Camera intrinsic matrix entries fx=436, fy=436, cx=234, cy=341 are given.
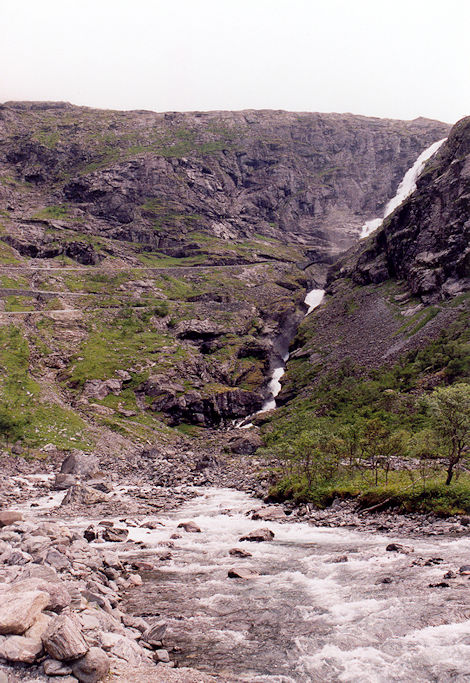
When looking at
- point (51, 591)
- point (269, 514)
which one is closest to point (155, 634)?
point (51, 591)

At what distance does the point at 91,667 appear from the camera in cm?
1023

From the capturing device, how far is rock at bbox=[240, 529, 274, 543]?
27.6 m

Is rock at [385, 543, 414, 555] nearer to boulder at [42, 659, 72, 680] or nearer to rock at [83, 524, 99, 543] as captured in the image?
rock at [83, 524, 99, 543]

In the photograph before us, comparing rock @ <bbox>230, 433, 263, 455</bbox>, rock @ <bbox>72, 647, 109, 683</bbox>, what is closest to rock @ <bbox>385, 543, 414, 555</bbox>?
rock @ <bbox>72, 647, 109, 683</bbox>

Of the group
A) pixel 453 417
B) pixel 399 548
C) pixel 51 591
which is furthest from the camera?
pixel 453 417

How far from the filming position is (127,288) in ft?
484

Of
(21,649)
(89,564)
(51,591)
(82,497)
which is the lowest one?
(82,497)

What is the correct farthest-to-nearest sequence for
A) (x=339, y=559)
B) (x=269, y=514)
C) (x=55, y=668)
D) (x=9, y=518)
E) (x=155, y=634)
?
(x=269, y=514), (x=9, y=518), (x=339, y=559), (x=155, y=634), (x=55, y=668)

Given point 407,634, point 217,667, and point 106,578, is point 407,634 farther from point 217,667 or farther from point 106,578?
point 106,578

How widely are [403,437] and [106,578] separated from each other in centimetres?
3754

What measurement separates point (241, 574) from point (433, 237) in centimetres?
11375

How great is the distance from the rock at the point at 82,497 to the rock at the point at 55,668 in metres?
Result: 31.7

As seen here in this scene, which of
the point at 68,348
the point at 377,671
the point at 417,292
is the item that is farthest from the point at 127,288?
the point at 377,671

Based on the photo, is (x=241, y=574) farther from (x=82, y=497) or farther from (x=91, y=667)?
(x=82, y=497)
